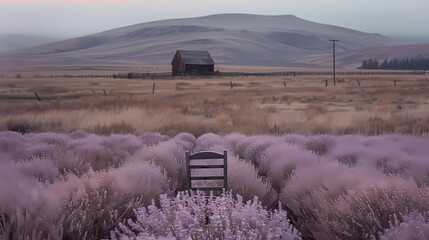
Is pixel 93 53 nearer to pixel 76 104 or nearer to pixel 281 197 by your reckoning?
pixel 76 104

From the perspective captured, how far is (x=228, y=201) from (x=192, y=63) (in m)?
49.7

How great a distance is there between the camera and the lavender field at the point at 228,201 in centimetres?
392

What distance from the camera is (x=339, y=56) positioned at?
Answer: 13050cm

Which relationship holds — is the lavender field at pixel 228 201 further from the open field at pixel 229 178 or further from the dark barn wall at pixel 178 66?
the dark barn wall at pixel 178 66

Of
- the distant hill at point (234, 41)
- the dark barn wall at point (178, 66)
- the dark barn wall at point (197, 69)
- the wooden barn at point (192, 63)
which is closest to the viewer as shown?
the wooden barn at point (192, 63)

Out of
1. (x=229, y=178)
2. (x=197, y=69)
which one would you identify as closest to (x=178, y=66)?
(x=197, y=69)

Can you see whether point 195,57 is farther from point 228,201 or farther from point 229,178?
point 228,201

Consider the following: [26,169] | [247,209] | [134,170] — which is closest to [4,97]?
[26,169]

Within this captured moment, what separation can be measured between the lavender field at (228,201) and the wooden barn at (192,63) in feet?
150

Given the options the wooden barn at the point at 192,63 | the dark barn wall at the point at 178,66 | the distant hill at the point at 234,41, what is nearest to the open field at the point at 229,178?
the wooden barn at the point at 192,63

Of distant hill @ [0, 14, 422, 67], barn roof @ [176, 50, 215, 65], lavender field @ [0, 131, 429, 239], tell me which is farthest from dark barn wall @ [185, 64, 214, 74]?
distant hill @ [0, 14, 422, 67]

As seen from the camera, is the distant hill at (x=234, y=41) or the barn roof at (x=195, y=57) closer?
the barn roof at (x=195, y=57)

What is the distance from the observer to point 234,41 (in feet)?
484

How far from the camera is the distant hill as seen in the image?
129637 mm
